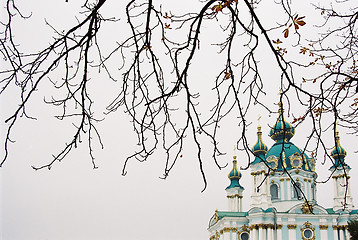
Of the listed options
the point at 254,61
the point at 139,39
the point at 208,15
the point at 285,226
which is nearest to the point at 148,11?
the point at 139,39

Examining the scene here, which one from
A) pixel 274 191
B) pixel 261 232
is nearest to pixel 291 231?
pixel 261 232

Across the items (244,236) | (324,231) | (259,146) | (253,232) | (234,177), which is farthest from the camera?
(234,177)

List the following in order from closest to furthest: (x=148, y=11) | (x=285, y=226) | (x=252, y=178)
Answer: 1. (x=148, y=11)
2. (x=285, y=226)
3. (x=252, y=178)

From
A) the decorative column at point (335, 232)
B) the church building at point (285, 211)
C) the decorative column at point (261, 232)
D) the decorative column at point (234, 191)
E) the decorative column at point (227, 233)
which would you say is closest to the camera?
the decorative column at point (261, 232)

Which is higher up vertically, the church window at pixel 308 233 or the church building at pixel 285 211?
the church building at pixel 285 211

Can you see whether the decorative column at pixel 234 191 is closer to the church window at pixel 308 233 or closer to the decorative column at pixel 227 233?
the decorative column at pixel 227 233

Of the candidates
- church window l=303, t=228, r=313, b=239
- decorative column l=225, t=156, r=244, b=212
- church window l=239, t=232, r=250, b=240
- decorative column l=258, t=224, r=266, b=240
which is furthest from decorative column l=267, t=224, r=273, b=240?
decorative column l=225, t=156, r=244, b=212

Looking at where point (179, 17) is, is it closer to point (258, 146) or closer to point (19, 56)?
point (19, 56)

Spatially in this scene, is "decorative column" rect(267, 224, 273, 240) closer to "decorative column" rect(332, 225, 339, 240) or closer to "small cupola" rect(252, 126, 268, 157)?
"decorative column" rect(332, 225, 339, 240)

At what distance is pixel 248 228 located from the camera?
104 ft

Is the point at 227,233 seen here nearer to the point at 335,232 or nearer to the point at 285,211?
the point at 285,211

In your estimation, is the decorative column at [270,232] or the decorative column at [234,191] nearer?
the decorative column at [270,232]

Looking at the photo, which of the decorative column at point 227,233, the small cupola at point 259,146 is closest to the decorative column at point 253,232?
the decorative column at point 227,233

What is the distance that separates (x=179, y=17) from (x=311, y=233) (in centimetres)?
2941
